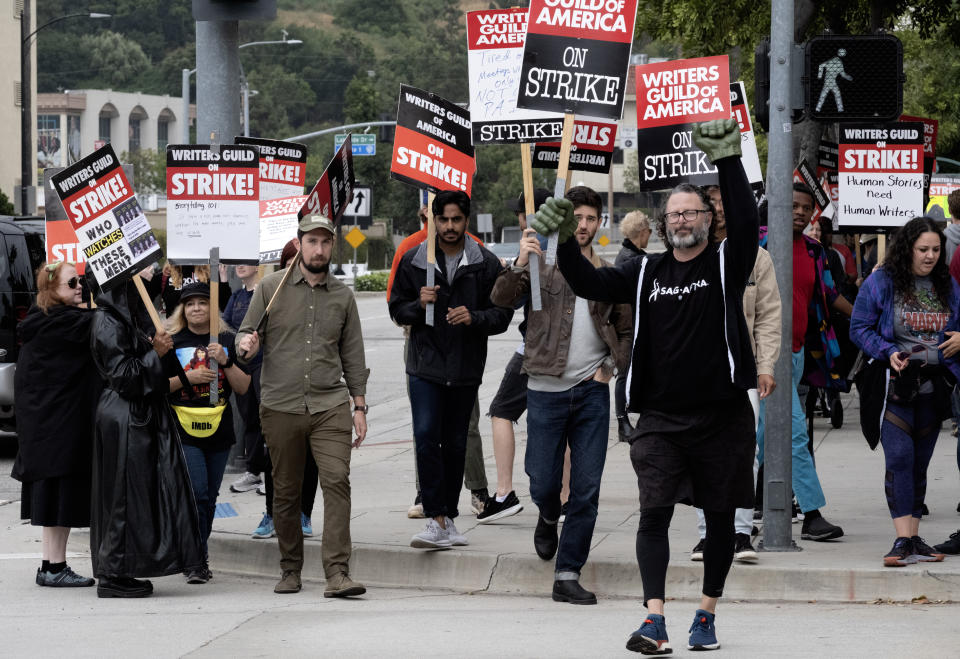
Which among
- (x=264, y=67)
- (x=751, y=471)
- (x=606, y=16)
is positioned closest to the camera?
(x=751, y=471)

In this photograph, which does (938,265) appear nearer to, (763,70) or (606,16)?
(763,70)

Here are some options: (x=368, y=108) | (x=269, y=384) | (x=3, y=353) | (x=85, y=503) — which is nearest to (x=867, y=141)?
(x=269, y=384)

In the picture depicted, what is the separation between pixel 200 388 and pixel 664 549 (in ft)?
10.2

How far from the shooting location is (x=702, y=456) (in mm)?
6199

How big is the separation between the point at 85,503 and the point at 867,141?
598cm

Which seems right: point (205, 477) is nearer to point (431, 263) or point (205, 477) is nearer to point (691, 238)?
point (431, 263)

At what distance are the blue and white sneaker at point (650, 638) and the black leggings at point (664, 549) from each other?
0.10 m

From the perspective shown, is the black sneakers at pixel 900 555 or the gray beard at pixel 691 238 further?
the black sneakers at pixel 900 555

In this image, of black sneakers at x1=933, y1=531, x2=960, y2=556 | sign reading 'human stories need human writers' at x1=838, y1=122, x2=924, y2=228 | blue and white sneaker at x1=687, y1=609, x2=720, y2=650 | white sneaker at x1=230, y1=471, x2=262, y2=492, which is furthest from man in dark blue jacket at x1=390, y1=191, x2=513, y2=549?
sign reading 'human stories need human writers' at x1=838, y1=122, x2=924, y2=228

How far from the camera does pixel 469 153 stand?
892cm

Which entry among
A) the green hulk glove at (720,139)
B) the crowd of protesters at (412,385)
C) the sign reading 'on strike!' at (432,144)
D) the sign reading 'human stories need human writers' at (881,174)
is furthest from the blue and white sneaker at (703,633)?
the sign reading 'human stories need human writers' at (881,174)

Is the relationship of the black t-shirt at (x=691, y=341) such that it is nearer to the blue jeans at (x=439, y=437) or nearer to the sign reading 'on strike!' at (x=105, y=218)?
the blue jeans at (x=439, y=437)

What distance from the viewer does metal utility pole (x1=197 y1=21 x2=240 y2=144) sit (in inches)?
373

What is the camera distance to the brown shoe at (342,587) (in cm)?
771
